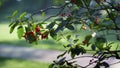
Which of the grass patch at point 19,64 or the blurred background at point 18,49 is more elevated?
the blurred background at point 18,49

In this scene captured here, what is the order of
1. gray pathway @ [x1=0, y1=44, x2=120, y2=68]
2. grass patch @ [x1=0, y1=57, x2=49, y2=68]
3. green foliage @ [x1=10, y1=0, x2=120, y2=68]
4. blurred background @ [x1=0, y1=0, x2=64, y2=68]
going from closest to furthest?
green foliage @ [x1=10, y1=0, x2=120, y2=68] < grass patch @ [x1=0, y1=57, x2=49, y2=68] < blurred background @ [x1=0, y1=0, x2=64, y2=68] < gray pathway @ [x1=0, y1=44, x2=120, y2=68]

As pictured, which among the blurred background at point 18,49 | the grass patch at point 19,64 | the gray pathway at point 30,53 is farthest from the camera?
the gray pathway at point 30,53

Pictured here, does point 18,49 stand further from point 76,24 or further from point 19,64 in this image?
point 76,24

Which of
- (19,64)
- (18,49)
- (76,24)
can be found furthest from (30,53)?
(76,24)

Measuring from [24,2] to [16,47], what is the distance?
899 centimetres

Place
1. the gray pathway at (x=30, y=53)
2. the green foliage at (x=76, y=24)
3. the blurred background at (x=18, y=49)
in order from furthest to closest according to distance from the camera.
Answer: the gray pathway at (x=30, y=53) < the blurred background at (x=18, y=49) < the green foliage at (x=76, y=24)

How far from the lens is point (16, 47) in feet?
27.7

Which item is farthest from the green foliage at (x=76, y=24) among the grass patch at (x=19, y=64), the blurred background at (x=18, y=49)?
the grass patch at (x=19, y=64)

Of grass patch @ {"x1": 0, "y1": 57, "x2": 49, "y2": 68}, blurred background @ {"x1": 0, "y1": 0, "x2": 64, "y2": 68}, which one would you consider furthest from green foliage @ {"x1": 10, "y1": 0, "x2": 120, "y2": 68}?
grass patch @ {"x1": 0, "y1": 57, "x2": 49, "y2": 68}

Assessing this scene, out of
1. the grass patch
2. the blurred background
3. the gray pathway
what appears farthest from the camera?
the gray pathway

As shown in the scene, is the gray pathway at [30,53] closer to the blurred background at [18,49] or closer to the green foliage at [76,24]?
the blurred background at [18,49]

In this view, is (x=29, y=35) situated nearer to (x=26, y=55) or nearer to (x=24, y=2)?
(x=26, y=55)

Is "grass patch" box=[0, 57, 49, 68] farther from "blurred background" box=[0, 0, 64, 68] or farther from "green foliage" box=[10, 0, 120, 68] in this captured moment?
"green foliage" box=[10, 0, 120, 68]

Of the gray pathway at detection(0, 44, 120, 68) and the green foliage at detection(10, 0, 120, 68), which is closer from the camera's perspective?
the green foliage at detection(10, 0, 120, 68)
